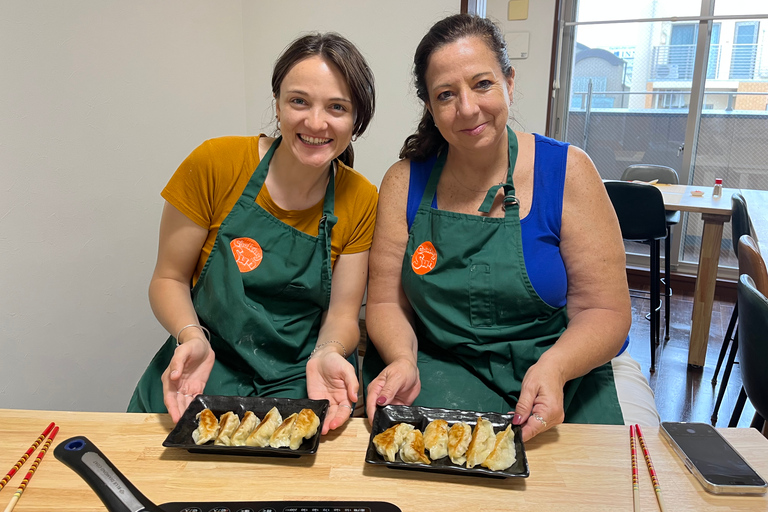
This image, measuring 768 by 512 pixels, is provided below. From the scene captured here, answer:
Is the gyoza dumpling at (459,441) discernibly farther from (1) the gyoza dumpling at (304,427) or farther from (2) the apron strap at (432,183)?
(2) the apron strap at (432,183)

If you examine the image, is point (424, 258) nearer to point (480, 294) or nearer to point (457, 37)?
point (480, 294)

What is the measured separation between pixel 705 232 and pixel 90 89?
323cm

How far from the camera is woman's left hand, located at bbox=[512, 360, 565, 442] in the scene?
1.07 meters

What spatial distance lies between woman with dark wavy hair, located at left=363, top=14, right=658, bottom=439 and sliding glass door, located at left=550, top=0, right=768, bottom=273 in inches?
161

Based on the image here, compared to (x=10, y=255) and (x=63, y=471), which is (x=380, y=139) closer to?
(x=10, y=255)

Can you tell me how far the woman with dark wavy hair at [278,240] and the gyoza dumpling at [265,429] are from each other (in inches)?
11.1

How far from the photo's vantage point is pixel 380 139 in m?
2.37

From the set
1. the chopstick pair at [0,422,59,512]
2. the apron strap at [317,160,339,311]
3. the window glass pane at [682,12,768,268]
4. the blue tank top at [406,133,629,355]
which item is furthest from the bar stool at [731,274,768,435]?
the window glass pane at [682,12,768,268]

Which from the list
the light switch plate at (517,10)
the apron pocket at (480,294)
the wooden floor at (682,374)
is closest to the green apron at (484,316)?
the apron pocket at (480,294)

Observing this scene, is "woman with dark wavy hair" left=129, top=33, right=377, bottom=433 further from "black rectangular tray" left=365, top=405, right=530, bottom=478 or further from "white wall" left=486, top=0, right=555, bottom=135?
"white wall" left=486, top=0, right=555, bottom=135

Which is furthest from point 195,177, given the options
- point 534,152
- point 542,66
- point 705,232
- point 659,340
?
point 542,66

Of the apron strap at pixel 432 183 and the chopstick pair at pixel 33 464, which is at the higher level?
the apron strap at pixel 432 183

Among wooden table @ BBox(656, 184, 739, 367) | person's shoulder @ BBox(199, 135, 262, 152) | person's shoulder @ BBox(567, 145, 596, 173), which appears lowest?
wooden table @ BBox(656, 184, 739, 367)

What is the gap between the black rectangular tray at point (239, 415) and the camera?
982 mm
